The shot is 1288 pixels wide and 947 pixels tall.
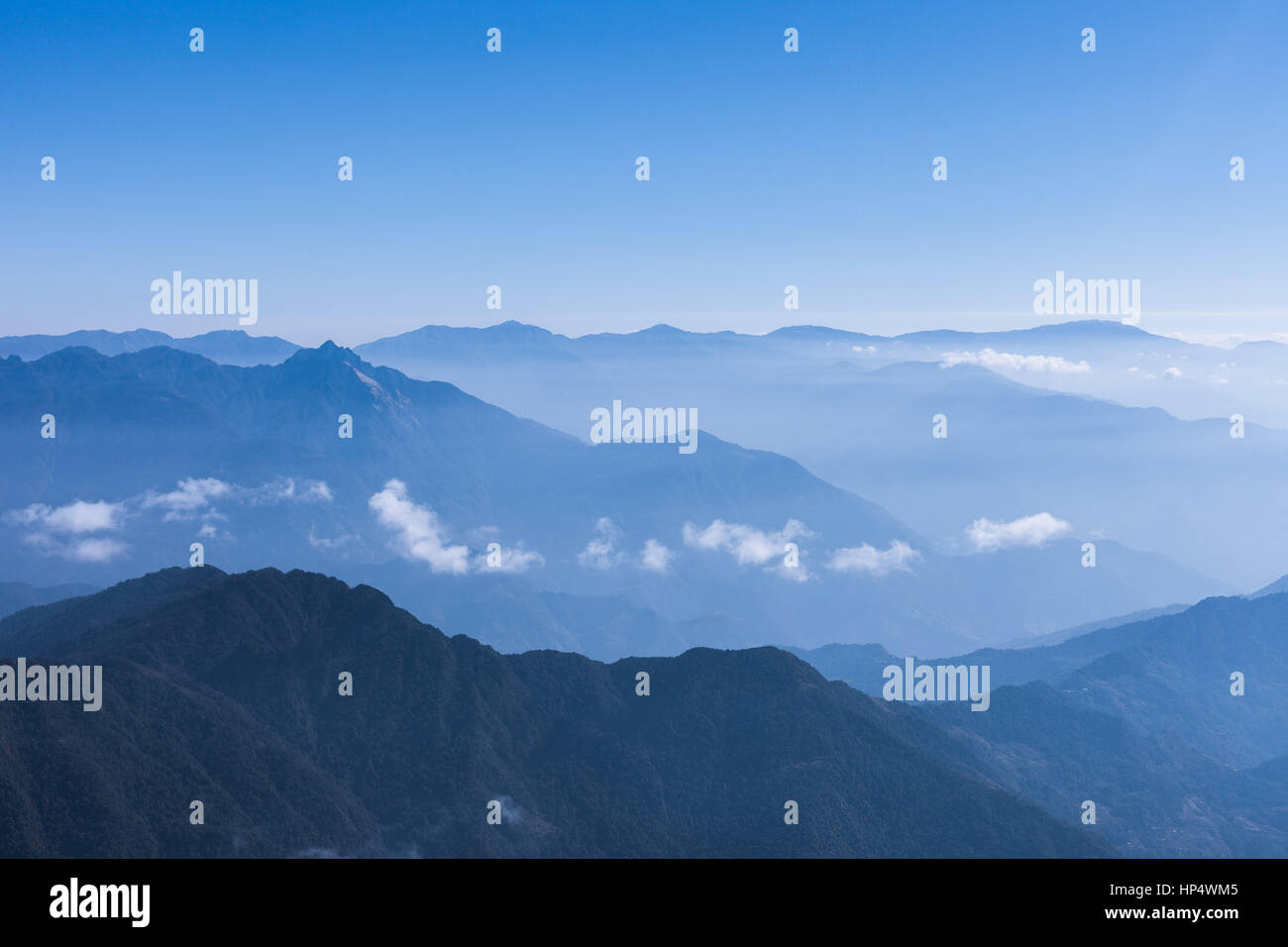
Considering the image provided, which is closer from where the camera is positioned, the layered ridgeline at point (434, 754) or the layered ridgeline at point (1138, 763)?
the layered ridgeline at point (434, 754)

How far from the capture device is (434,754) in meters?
96.1

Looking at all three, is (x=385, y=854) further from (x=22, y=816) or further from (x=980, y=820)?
(x=980, y=820)

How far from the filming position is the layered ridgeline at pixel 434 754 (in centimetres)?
7831

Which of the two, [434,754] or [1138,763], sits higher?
[434,754]

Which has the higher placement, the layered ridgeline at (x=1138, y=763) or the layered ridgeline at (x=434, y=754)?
the layered ridgeline at (x=434, y=754)

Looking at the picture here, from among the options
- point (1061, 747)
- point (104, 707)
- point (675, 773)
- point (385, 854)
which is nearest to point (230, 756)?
point (104, 707)

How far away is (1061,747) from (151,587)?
159m

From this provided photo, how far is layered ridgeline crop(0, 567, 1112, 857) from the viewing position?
78.3m

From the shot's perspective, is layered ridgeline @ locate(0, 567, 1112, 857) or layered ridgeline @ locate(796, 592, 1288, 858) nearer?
layered ridgeline @ locate(0, 567, 1112, 857)

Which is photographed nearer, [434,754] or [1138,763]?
[434,754]

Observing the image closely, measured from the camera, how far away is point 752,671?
120 metres

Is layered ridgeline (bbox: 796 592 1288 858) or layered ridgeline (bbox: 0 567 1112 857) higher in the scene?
layered ridgeline (bbox: 0 567 1112 857)
